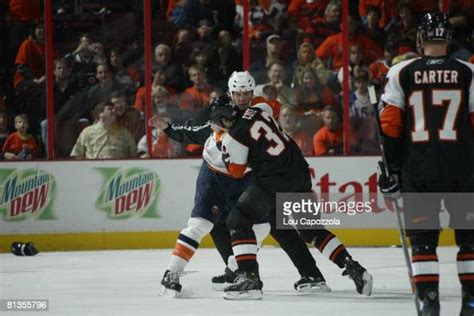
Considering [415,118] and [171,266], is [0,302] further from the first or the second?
[415,118]

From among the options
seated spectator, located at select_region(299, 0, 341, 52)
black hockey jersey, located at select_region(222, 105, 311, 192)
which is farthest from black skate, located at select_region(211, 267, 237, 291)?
seated spectator, located at select_region(299, 0, 341, 52)

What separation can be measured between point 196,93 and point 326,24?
131cm

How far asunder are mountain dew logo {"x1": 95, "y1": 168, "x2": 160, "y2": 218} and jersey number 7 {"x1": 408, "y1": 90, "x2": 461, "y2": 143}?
507 cm

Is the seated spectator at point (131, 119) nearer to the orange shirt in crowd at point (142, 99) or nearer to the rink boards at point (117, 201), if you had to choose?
the orange shirt in crowd at point (142, 99)

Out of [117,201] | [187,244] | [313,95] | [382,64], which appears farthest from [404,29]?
[187,244]

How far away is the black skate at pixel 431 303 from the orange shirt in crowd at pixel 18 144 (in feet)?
18.6

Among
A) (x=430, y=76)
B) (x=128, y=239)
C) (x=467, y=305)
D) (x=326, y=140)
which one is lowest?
(x=128, y=239)

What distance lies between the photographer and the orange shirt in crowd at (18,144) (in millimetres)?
10570

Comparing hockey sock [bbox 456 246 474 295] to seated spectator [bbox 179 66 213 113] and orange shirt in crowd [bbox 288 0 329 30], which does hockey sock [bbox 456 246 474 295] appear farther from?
orange shirt in crowd [bbox 288 0 329 30]

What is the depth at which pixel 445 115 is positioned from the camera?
5.74m

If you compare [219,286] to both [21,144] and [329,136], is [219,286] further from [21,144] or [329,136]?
[21,144]

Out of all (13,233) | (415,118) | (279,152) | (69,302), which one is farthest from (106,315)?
(13,233)

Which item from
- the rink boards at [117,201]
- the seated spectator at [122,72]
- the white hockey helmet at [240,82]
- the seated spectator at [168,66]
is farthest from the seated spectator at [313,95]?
the white hockey helmet at [240,82]

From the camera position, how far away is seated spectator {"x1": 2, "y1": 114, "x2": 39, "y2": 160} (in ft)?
34.6
